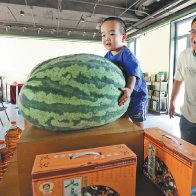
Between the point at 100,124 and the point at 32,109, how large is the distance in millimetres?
257

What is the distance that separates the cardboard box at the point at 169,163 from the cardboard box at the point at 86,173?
0.43 ft

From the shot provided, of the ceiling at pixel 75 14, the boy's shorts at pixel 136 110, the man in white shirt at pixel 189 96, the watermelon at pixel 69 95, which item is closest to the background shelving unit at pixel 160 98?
the ceiling at pixel 75 14

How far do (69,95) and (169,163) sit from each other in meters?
0.39

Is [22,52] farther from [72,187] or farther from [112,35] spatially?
[72,187]

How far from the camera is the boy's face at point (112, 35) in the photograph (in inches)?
44.0

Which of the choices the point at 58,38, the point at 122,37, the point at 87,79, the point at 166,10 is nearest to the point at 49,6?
the point at 166,10

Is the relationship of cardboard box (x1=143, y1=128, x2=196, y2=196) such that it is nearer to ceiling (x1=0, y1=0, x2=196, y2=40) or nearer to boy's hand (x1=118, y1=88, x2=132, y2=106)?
boy's hand (x1=118, y1=88, x2=132, y2=106)

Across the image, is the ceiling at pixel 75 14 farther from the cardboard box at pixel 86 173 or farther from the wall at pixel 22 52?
the cardboard box at pixel 86 173

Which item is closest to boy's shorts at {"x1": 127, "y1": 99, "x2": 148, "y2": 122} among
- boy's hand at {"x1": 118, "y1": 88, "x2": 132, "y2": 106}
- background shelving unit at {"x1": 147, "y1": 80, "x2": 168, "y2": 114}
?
boy's hand at {"x1": 118, "y1": 88, "x2": 132, "y2": 106}

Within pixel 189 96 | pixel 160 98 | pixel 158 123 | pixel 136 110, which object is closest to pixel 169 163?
pixel 136 110

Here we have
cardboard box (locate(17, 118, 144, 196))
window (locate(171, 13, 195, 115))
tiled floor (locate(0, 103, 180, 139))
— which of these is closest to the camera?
cardboard box (locate(17, 118, 144, 196))

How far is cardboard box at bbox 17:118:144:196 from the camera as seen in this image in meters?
0.63

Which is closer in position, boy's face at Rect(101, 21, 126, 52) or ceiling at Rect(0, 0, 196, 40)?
boy's face at Rect(101, 21, 126, 52)

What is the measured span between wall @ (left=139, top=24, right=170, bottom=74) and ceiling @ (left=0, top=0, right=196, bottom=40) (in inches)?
13.4
